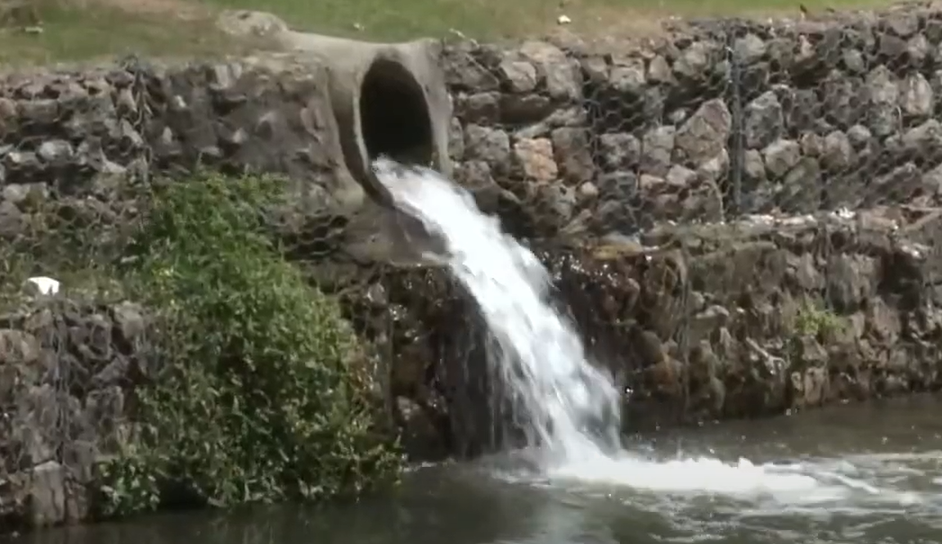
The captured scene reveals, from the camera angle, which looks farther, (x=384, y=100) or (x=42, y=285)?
(x=384, y=100)

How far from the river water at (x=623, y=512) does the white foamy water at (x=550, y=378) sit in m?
0.03

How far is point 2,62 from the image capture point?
9.46 m

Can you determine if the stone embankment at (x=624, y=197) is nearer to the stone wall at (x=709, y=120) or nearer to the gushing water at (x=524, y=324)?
the stone wall at (x=709, y=120)

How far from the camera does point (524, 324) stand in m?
9.98

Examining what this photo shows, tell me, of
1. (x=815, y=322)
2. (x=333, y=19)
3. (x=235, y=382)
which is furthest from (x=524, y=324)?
(x=333, y=19)

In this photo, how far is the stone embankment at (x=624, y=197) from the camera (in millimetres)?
9094

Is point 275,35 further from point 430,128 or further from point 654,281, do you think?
point 654,281

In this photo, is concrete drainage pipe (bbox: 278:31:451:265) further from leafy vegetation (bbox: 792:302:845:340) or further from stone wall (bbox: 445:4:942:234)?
leafy vegetation (bbox: 792:302:845:340)

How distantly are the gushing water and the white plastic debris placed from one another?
6.54 ft

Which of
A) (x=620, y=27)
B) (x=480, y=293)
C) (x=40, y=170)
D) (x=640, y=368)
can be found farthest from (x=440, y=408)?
(x=620, y=27)

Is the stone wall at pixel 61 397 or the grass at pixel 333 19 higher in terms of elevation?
the grass at pixel 333 19

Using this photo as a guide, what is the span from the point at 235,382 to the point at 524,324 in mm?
1762

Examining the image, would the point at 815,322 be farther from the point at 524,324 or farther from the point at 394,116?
the point at 394,116

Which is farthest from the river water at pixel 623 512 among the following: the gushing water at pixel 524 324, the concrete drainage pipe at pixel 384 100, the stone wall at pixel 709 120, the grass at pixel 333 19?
the grass at pixel 333 19
